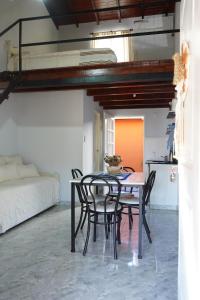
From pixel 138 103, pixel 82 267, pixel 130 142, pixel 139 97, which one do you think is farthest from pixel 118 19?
pixel 82 267

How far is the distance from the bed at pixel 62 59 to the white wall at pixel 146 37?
295 cm

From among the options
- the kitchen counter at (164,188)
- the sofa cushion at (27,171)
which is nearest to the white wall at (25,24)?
the sofa cushion at (27,171)

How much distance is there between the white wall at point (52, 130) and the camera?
234 inches

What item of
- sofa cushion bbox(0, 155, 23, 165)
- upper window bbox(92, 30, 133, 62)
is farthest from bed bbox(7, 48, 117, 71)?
upper window bbox(92, 30, 133, 62)

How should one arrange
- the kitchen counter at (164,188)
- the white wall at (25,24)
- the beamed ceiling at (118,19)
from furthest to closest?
the beamed ceiling at (118,19) < the white wall at (25,24) < the kitchen counter at (164,188)

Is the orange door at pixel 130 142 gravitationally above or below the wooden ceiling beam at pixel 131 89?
below

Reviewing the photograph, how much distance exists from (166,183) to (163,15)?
4632mm

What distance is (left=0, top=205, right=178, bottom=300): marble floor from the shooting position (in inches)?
93.5

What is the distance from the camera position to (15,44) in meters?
5.91

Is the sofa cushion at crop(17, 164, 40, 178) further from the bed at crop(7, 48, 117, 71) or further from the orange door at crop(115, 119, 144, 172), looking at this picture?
the orange door at crop(115, 119, 144, 172)

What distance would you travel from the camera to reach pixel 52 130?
239 inches

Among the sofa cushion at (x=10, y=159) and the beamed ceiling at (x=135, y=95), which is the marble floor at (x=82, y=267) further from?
the beamed ceiling at (x=135, y=95)

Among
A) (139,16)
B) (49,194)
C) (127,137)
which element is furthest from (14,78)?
(127,137)

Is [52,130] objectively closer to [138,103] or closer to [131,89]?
[131,89]
